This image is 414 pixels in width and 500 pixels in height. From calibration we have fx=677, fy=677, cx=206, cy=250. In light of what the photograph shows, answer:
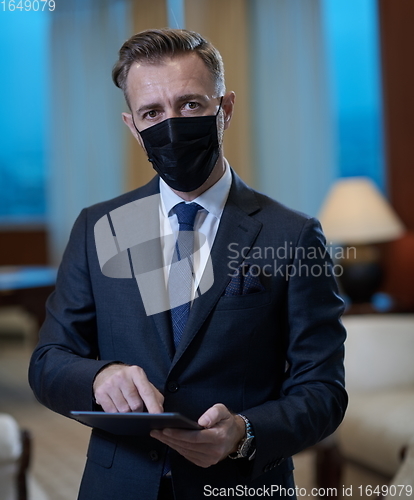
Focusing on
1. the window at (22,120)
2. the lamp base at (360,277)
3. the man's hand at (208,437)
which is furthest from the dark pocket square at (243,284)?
the window at (22,120)

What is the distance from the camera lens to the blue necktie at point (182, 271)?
3.90 feet

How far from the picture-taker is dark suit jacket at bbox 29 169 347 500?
1147mm

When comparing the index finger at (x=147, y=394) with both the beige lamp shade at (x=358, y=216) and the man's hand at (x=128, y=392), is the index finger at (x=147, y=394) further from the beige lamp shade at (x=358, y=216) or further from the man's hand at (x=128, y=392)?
the beige lamp shade at (x=358, y=216)

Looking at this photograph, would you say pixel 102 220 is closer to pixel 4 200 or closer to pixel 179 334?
pixel 179 334

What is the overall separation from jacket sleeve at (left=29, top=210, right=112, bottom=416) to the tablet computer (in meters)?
0.10

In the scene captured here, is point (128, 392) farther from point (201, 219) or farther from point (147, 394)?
point (201, 219)

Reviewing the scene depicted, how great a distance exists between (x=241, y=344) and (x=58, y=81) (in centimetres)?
533

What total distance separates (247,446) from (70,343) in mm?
365

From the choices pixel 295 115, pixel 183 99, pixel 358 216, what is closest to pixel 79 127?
pixel 295 115

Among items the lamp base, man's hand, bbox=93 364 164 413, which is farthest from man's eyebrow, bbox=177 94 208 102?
the lamp base

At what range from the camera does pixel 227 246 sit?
3.95ft

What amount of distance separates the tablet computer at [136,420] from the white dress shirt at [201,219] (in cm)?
30

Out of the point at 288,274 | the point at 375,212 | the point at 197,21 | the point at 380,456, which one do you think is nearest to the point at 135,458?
the point at 288,274

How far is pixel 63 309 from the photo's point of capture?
Result: 47.6 inches
